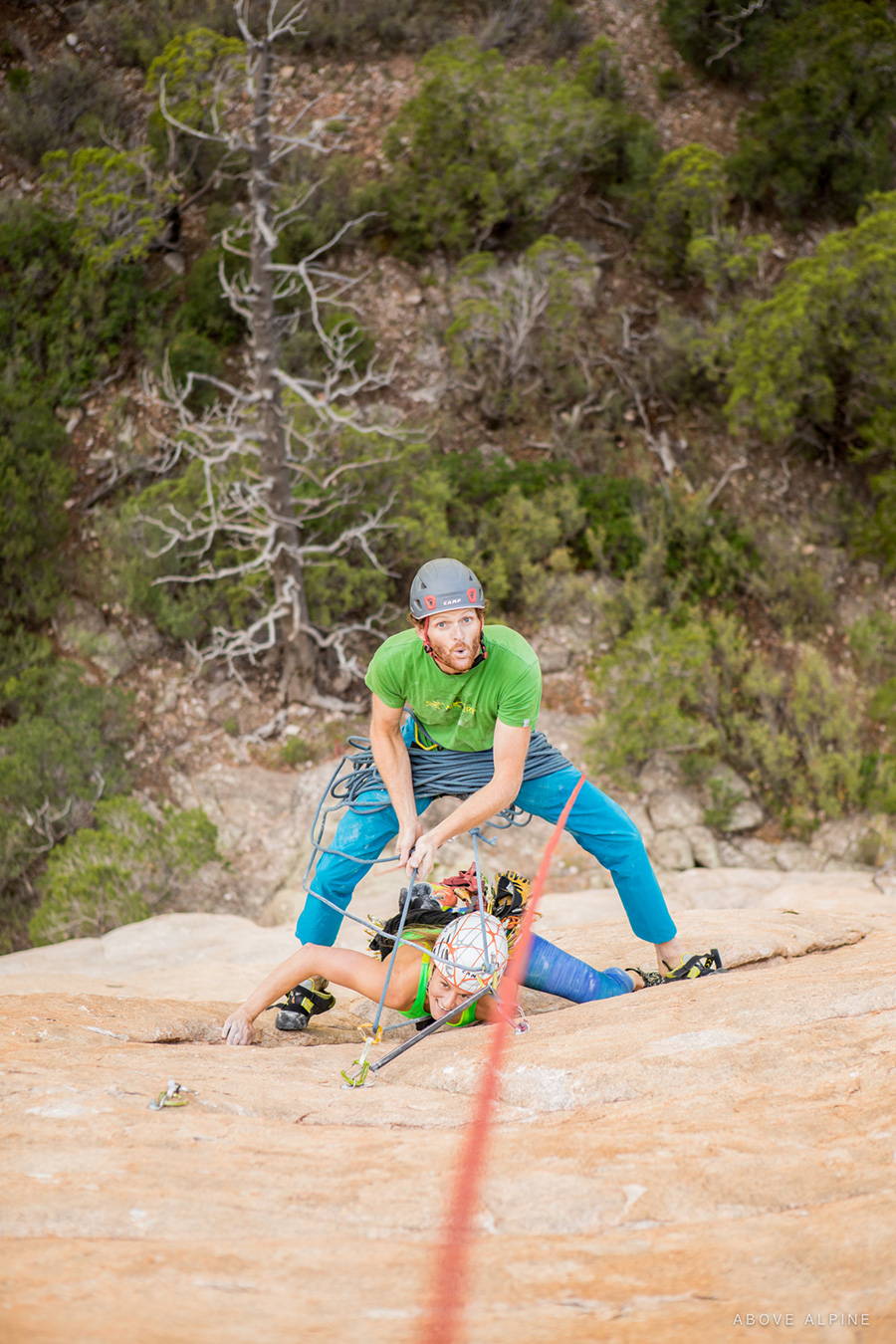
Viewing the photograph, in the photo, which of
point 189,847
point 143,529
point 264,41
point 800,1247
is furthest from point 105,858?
point 800,1247

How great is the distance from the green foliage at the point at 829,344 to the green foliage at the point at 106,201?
7376mm

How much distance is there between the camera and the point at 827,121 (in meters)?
13.4

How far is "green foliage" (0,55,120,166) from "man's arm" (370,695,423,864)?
12.9 metres

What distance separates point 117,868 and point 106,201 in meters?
8.60

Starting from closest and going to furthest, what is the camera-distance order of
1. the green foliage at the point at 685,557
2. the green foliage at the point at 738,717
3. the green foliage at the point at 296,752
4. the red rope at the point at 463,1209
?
the red rope at the point at 463,1209 < the green foliage at the point at 738,717 < the green foliage at the point at 296,752 < the green foliage at the point at 685,557

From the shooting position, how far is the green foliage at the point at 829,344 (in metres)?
10.9

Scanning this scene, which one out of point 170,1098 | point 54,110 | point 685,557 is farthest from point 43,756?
point 54,110

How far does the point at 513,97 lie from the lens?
13.2m

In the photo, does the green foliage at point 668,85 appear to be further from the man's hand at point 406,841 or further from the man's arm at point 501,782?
the man's hand at point 406,841

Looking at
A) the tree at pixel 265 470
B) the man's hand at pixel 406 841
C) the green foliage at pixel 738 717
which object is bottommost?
the green foliage at pixel 738 717

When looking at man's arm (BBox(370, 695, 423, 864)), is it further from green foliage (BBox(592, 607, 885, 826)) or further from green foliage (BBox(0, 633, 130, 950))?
green foliage (BBox(0, 633, 130, 950))

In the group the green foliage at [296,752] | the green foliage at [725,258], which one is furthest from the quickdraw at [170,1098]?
the green foliage at [725,258]

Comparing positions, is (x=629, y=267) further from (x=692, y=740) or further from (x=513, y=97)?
(x=692, y=740)

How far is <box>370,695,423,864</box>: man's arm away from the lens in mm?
3750
